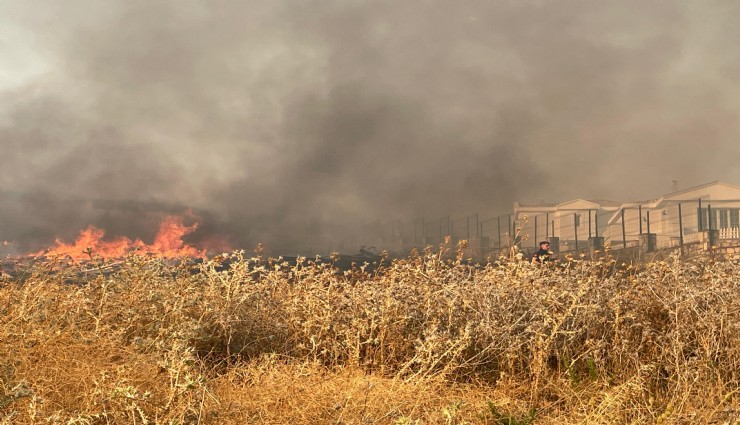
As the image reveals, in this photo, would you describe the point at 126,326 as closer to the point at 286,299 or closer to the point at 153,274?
the point at 153,274

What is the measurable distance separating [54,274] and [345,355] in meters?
3.45

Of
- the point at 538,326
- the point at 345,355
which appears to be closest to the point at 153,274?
the point at 345,355

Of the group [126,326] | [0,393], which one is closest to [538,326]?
[126,326]

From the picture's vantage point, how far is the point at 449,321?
5293mm

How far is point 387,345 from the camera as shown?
548 centimetres

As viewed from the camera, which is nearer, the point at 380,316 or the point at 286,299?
the point at 380,316

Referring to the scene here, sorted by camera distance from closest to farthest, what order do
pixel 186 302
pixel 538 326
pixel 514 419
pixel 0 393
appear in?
1. pixel 0 393
2. pixel 514 419
3. pixel 538 326
4. pixel 186 302

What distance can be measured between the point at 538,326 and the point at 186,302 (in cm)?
299

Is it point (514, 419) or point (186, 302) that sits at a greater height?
point (186, 302)

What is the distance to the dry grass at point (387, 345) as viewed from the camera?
13.0ft

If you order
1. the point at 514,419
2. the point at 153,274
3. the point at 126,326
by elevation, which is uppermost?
the point at 153,274

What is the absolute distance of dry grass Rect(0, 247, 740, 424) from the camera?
13.0 ft

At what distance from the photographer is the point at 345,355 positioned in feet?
18.2

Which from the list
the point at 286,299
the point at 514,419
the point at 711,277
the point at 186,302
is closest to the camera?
the point at 514,419
